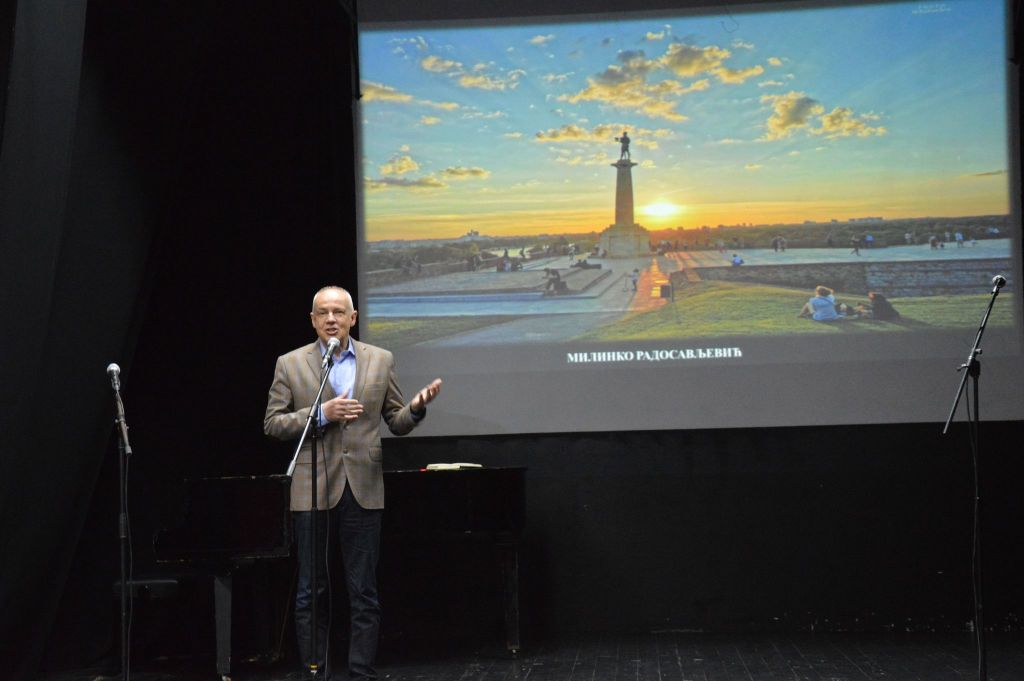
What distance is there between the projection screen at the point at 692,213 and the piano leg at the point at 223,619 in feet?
5.52

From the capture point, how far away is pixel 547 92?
6535 millimetres

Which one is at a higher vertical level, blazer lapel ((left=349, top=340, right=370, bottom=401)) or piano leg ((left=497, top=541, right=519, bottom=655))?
blazer lapel ((left=349, top=340, right=370, bottom=401))

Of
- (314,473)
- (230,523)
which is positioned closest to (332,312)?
(314,473)

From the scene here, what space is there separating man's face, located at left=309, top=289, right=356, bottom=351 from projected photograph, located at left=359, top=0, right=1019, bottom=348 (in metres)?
1.68

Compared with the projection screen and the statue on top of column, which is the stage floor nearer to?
the projection screen

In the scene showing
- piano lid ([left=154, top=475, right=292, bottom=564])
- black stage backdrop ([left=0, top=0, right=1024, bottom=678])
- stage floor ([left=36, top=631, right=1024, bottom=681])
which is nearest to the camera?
piano lid ([left=154, top=475, right=292, bottom=564])

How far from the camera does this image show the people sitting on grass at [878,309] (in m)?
6.27

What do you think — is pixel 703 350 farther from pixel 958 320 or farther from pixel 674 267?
pixel 958 320

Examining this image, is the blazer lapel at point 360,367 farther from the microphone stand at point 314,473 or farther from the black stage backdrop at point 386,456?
the black stage backdrop at point 386,456

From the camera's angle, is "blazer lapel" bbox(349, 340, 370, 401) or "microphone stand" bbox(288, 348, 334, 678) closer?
"microphone stand" bbox(288, 348, 334, 678)

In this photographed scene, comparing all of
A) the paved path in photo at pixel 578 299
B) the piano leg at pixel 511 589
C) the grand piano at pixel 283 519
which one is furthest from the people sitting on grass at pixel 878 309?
the piano leg at pixel 511 589

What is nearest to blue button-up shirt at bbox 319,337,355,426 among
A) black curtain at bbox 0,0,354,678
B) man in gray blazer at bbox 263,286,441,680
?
man in gray blazer at bbox 263,286,441,680

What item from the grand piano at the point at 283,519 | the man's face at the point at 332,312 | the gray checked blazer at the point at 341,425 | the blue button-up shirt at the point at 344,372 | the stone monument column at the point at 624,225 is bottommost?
the grand piano at the point at 283,519

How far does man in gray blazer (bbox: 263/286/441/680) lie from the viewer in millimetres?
4871
